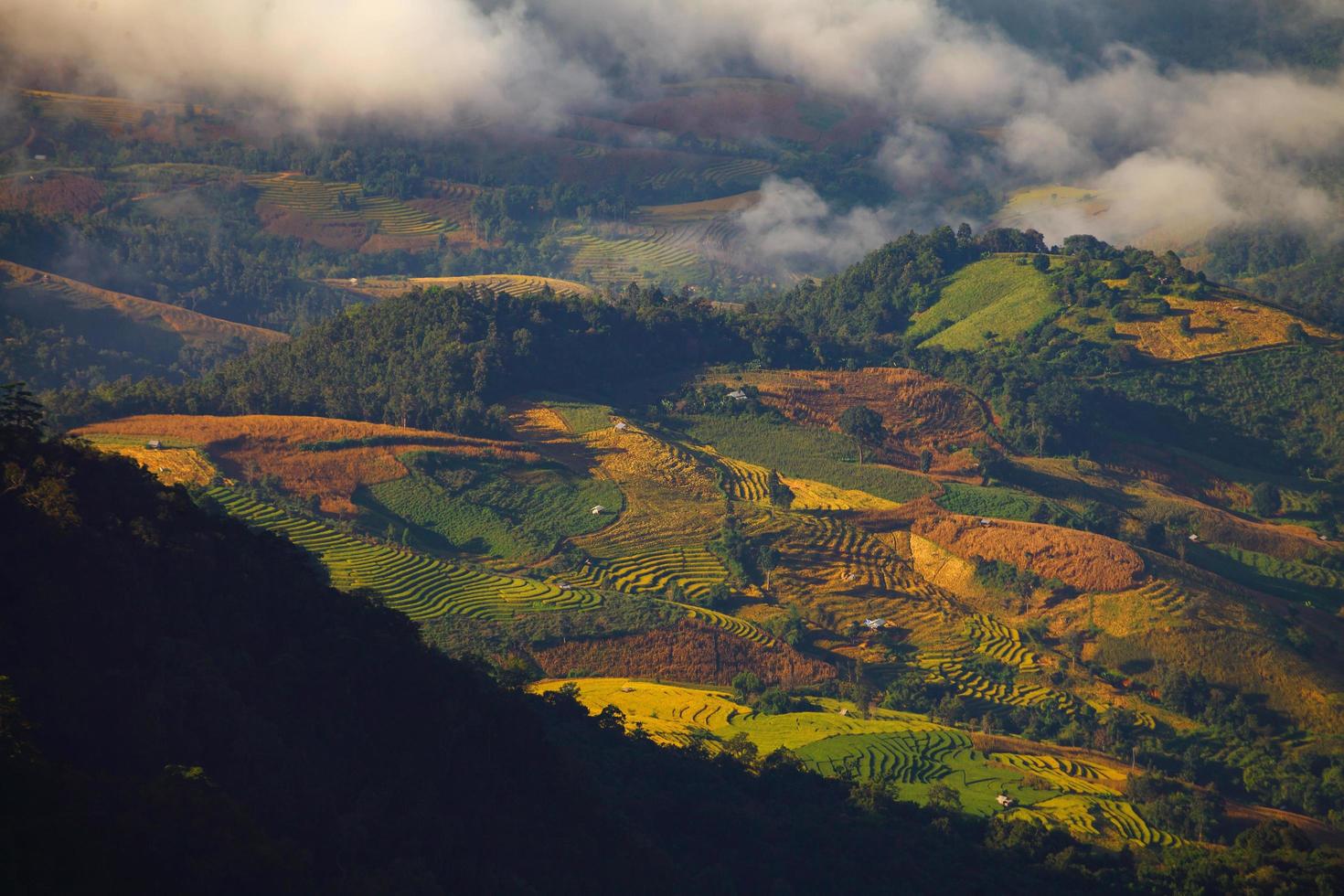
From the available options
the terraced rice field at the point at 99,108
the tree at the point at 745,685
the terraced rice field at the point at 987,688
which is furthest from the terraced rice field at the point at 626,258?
the tree at the point at 745,685

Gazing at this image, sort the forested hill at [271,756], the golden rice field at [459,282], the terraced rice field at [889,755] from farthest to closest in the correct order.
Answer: the golden rice field at [459,282], the terraced rice field at [889,755], the forested hill at [271,756]

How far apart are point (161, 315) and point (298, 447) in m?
39.9

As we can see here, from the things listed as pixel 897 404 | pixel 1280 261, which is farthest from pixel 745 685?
pixel 1280 261

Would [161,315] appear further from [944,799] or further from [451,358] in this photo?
[944,799]

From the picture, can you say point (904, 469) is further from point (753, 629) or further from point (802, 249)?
point (802, 249)

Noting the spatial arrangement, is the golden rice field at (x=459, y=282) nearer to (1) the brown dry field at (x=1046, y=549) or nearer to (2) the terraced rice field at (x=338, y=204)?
(2) the terraced rice field at (x=338, y=204)

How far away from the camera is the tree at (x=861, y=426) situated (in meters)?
71.2

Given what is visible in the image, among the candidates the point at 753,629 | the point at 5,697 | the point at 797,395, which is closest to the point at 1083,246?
the point at 797,395

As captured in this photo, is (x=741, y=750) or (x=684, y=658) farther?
(x=684, y=658)

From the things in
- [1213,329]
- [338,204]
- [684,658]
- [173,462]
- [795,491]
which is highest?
[338,204]

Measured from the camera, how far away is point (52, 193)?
107250mm

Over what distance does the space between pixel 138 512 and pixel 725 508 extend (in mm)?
35059

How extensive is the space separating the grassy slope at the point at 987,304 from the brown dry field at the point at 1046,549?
1069 inches

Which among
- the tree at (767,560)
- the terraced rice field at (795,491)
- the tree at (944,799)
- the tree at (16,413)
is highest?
the tree at (16,413)
